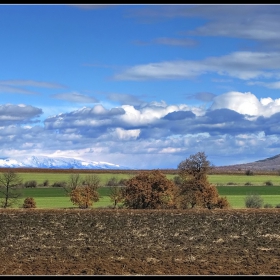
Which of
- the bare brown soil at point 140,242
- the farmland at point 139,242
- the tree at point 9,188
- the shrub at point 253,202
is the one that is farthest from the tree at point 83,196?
the farmland at point 139,242

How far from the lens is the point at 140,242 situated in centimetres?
3281

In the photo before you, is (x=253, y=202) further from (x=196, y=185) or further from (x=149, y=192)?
(x=149, y=192)

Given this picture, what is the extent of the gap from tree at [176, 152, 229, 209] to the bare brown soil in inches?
441

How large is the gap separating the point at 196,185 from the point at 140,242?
1939cm

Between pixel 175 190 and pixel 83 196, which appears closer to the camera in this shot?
pixel 175 190

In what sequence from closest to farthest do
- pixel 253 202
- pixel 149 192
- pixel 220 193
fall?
pixel 149 192
pixel 253 202
pixel 220 193

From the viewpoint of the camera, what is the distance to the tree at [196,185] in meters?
51.2

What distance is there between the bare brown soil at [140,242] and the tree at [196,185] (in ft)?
36.8

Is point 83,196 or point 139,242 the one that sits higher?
point 83,196

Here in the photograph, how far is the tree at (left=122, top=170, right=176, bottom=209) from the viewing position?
49469 millimetres

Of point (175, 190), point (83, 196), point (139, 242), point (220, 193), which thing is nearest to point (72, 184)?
point (220, 193)

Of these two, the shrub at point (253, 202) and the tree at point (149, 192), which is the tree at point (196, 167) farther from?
the shrub at point (253, 202)

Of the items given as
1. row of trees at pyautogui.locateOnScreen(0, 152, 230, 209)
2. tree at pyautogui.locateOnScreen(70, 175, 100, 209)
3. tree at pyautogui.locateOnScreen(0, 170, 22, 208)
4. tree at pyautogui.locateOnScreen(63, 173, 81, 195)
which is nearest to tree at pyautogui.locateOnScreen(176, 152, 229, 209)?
row of trees at pyautogui.locateOnScreen(0, 152, 230, 209)

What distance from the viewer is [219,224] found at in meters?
36.6
